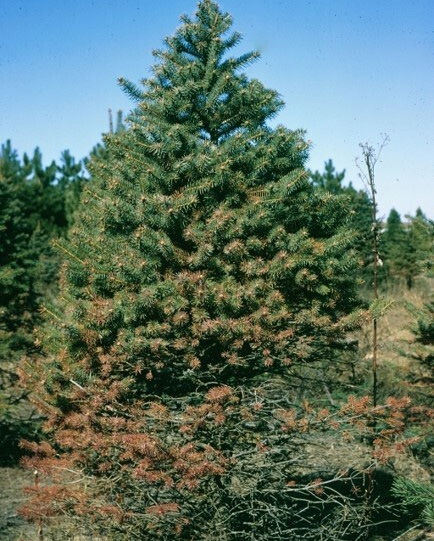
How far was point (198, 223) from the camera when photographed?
4703 mm

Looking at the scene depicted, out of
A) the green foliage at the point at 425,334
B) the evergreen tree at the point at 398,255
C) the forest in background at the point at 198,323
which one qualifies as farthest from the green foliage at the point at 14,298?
the evergreen tree at the point at 398,255

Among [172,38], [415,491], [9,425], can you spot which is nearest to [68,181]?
[9,425]

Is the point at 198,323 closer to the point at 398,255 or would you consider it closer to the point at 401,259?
the point at 401,259

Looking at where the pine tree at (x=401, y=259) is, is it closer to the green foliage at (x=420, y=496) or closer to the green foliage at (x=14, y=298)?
the green foliage at (x=14, y=298)

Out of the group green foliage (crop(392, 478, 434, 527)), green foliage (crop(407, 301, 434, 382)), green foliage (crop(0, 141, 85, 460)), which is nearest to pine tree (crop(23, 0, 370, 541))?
green foliage (crop(392, 478, 434, 527))

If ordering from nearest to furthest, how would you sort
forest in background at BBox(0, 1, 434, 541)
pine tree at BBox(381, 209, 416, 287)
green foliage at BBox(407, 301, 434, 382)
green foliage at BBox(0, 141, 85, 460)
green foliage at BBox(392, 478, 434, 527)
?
forest in background at BBox(0, 1, 434, 541) < green foliage at BBox(392, 478, 434, 527) < green foliage at BBox(407, 301, 434, 382) < green foliage at BBox(0, 141, 85, 460) < pine tree at BBox(381, 209, 416, 287)

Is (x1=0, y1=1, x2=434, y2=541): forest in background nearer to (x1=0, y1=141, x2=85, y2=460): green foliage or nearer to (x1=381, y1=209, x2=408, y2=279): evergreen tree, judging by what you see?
(x1=0, y1=141, x2=85, y2=460): green foliage

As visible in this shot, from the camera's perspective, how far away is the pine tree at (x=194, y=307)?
434cm

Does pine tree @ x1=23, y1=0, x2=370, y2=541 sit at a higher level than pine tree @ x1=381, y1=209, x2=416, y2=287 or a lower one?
lower

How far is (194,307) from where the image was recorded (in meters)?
4.48

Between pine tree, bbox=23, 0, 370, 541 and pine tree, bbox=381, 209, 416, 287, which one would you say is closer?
pine tree, bbox=23, 0, 370, 541

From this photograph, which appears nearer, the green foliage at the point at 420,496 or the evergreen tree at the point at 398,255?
the green foliage at the point at 420,496

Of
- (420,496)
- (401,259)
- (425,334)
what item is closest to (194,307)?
(420,496)

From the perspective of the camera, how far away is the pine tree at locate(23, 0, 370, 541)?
4344 millimetres
